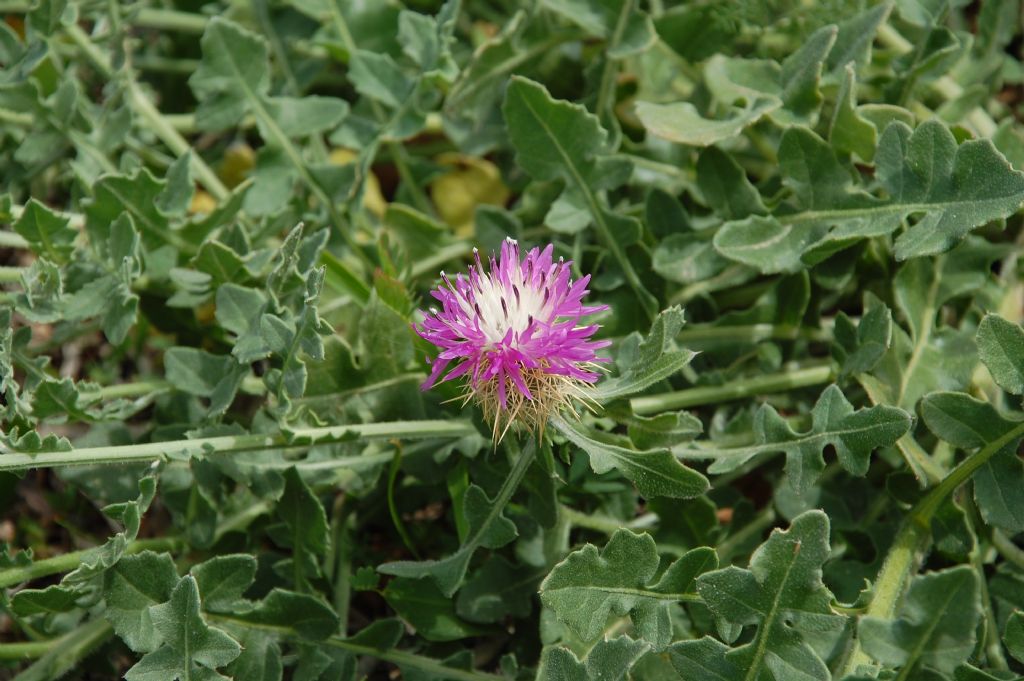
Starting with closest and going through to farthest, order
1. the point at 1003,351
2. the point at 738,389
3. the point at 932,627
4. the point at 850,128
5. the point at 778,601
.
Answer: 1. the point at 932,627
2. the point at 778,601
3. the point at 1003,351
4. the point at 850,128
5. the point at 738,389

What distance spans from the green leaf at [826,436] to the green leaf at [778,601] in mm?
189

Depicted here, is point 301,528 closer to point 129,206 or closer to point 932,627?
point 129,206

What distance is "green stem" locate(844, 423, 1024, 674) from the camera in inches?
67.1

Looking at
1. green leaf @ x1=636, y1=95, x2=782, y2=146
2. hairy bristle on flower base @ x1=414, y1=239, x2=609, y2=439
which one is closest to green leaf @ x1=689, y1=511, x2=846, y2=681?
hairy bristle on flower base @ x1=414, y1=239, x2=609, y2=439

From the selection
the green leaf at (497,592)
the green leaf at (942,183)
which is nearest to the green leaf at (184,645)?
the green leaf at (497,592)

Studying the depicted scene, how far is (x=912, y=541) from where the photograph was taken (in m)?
1.86

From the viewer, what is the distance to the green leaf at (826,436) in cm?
167

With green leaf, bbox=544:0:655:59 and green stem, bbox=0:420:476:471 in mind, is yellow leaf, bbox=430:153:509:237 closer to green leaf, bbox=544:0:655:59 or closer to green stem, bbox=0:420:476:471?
green leaf, bbox=544:0:655:59

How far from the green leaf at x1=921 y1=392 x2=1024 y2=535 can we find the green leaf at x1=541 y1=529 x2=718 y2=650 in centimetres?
50

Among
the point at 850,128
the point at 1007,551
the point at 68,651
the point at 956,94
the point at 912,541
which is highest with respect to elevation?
the point at 850,128

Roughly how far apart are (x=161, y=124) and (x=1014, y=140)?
1992 mm

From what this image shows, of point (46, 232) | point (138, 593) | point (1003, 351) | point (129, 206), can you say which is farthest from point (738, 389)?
point (46, 232)

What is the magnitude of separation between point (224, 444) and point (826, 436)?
1060 mm

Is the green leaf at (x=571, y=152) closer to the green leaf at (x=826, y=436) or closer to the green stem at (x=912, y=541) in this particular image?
the green leaf at (x=826, y=436)
